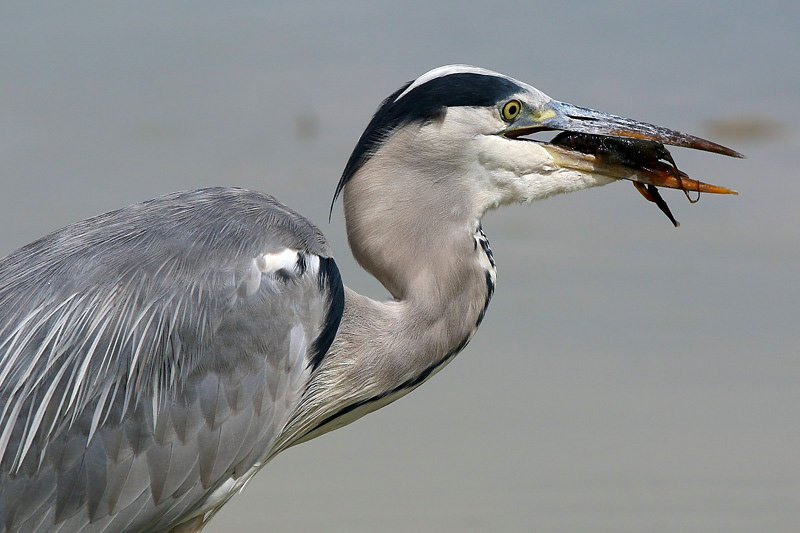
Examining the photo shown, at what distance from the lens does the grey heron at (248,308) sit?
160 inches

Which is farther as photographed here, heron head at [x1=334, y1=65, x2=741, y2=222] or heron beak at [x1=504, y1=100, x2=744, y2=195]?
heron beak at [x1=504, y1=100, x2=744, y2=195]

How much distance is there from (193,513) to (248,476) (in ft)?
0.86

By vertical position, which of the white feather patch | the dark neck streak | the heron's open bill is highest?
the heron's open bill

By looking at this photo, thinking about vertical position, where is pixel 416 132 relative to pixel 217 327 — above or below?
above

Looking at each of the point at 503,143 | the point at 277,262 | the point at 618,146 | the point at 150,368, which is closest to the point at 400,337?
the point at 277,262

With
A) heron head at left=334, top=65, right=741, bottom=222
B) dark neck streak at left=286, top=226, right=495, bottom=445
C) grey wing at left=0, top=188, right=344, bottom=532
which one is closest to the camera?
grey wing at left=0, top=188, right=344, bottom=532

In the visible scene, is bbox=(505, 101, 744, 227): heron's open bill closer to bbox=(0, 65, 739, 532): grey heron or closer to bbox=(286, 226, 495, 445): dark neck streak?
bbox=(0, 65, 739, 532): grey heron

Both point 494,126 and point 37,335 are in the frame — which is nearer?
point 37,335

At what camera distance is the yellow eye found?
4680mm

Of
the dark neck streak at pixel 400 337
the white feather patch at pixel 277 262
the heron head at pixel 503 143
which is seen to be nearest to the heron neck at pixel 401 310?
the dark neck streak at pixel 400 337

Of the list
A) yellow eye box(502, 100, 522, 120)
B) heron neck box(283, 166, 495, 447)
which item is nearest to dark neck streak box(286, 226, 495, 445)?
heron neck box(283, 166, 495, 447)

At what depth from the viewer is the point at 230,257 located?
423 cm

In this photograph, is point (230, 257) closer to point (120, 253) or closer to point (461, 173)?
point (120, 253)

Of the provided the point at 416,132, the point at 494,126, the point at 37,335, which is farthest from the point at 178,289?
the point at 494,126
